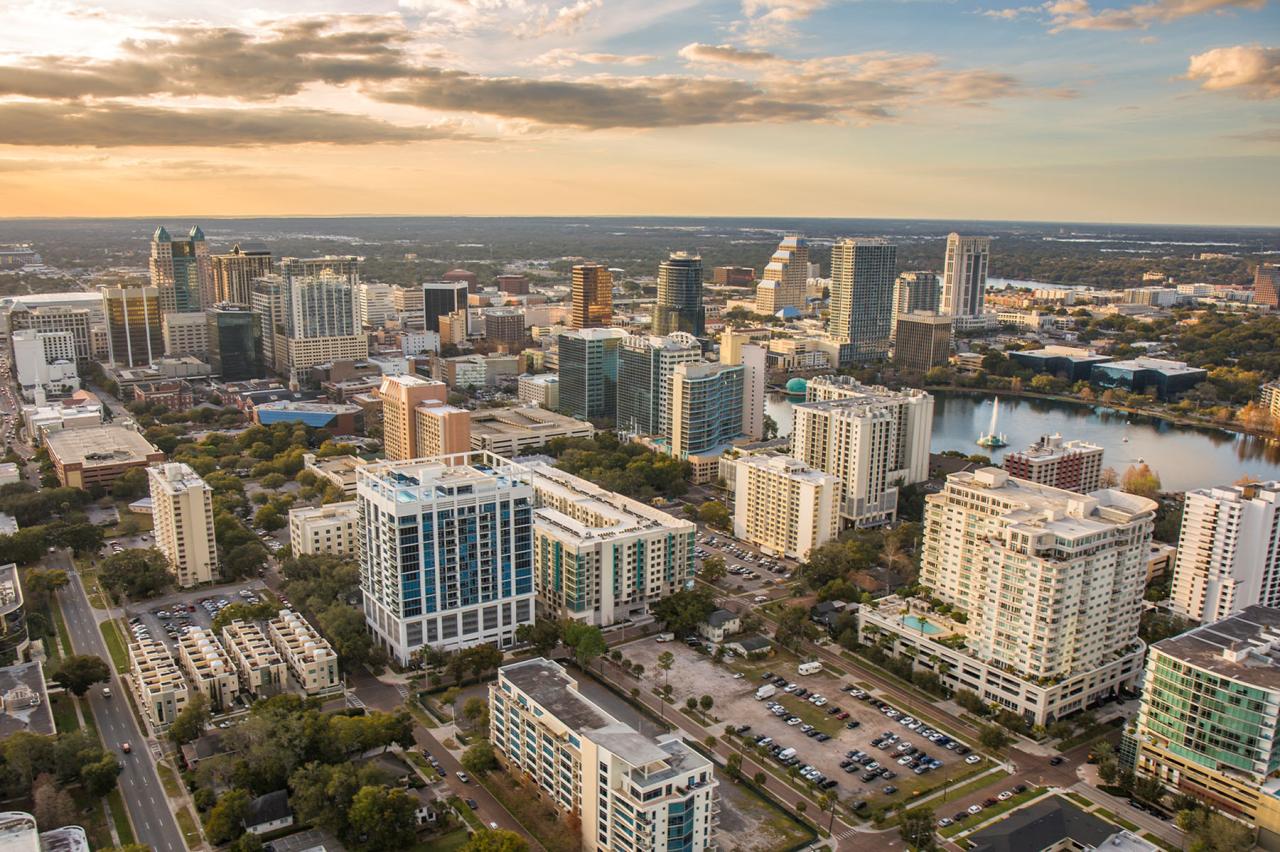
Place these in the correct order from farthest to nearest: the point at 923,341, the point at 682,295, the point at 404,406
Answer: the point at 923,341, the point at 682,295, the point at 404,406

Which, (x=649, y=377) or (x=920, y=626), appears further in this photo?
(x=649, y=377)

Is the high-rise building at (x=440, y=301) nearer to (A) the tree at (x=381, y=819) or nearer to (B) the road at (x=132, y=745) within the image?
(B) the road at (x=132, y=745)

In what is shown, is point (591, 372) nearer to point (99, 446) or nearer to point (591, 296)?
point (591, 296)

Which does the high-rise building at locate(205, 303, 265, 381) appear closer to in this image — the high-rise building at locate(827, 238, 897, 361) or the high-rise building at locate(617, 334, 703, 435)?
the high-rise building at locate(617, 334, 703, 435)

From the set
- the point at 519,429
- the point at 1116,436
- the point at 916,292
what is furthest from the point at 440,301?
the point at 1116,436

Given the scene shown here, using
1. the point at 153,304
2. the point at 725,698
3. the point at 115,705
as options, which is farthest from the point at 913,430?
the point at 153,304

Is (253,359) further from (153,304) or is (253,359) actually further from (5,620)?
(5,620)

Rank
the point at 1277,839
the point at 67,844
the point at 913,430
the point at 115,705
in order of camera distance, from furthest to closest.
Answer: the point at 913,430 → the point at 115,705 → the point at 1277,839 → the point at 67,844
